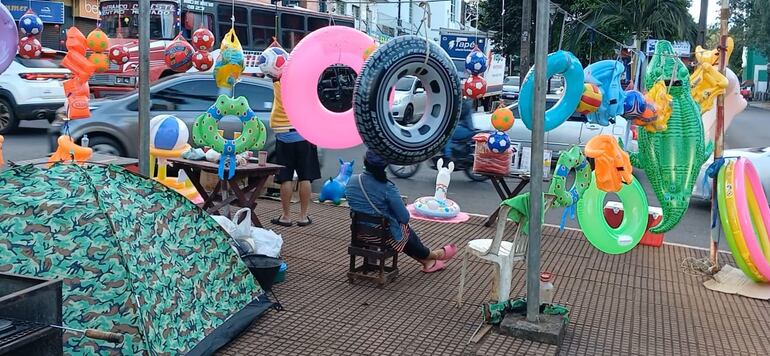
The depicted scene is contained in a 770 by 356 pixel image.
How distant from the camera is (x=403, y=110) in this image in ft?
60.7

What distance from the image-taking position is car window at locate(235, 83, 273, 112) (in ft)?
34.1

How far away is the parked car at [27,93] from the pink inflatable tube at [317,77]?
368 inches

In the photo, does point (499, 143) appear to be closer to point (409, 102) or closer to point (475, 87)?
point (475, 87)

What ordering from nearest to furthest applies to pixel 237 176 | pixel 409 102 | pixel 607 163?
pixel 607 163 → pixel 237 176 → pixel 409 102

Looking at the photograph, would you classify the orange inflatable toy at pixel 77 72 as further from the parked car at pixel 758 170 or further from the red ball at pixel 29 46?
the parked car at pixel 758 170

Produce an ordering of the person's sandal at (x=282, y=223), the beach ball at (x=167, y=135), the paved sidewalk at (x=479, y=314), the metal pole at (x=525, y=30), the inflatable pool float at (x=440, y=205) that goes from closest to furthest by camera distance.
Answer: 1. the paved sidewalk at (x=479, y=314)
2. the beach ball at (x=167, y=135)
3. the person's sandal at (x=282, y=223)
4. the inflatable pool float at (x=440, y=205)
5. the metal pole at (x=525, y=30)

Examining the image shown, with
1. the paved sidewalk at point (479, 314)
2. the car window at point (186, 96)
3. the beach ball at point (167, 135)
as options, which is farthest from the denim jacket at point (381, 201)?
the car window at point (186, 96)

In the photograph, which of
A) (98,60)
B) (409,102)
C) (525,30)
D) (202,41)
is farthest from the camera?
(409,102)

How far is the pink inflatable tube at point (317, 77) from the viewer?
566cm

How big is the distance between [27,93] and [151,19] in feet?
12.1

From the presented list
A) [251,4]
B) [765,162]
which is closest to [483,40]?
[251,4]

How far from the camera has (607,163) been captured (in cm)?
494

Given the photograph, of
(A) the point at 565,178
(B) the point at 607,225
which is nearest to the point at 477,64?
(A) the point at 565,178

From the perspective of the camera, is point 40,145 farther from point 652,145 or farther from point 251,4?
point 652,145
